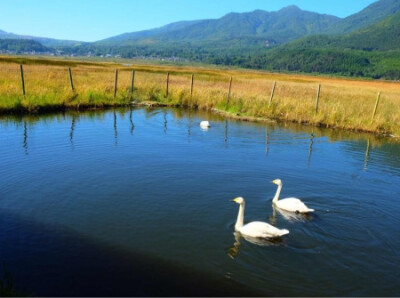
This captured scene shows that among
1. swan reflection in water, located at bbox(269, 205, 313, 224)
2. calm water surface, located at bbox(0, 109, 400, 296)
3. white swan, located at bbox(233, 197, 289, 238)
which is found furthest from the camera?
swan reflection in water, located at bbox(269, 205, 313, 224)

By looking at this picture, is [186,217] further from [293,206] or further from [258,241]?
[293,206]

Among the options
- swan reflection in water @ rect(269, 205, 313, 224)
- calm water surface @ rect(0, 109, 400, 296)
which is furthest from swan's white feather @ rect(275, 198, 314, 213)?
calm water surface @ rect(0, 109, 400, 296)

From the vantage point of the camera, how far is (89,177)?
12.2m

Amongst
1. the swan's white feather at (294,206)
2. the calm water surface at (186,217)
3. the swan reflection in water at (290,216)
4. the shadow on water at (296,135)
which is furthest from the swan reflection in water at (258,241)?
the shadow on water at (296,135)

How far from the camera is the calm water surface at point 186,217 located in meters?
7.30

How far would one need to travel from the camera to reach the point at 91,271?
24.0 feet

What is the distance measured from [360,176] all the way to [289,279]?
770 cm

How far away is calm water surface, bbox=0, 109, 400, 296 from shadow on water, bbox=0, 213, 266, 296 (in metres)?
0.03

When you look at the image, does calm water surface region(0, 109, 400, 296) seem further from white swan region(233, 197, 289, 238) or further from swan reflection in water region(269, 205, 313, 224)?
white swan region(233, 197, 289, 238)

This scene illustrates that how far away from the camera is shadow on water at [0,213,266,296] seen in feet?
22.4

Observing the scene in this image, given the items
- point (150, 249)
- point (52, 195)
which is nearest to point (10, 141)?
point (52, 195)

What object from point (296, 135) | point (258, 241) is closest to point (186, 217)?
point (258, 241)

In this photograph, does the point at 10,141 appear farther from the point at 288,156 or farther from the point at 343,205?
the point at 343,205

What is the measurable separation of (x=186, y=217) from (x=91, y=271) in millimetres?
2920
